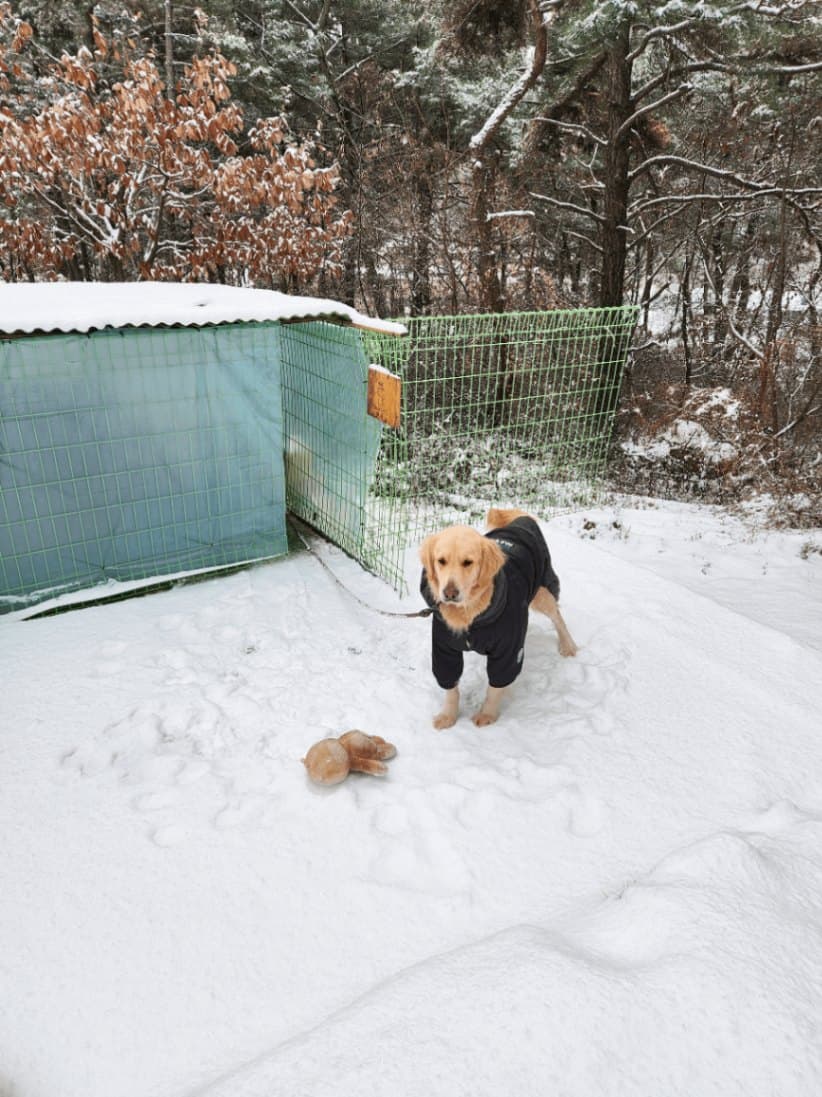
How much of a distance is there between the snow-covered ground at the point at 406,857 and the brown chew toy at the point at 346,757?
71mm

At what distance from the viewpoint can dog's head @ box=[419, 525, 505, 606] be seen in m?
2.64

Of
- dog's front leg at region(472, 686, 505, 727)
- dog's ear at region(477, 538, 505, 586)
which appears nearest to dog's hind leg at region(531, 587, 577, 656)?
dog's front leg at region(472, 686, 505, 727)

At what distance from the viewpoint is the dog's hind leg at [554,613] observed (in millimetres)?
3436

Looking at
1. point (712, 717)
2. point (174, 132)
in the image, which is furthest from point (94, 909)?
point (174, 132)

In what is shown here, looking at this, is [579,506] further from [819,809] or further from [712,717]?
[819,809]

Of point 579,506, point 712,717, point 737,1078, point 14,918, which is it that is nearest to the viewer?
point 737,1078

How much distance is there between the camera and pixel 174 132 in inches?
265

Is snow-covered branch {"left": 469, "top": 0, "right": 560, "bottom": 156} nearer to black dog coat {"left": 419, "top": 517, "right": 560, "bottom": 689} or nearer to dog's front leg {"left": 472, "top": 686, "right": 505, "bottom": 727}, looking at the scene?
black dog coat {"left": 419, "top": 517, "right": 560, "bottom": 689}

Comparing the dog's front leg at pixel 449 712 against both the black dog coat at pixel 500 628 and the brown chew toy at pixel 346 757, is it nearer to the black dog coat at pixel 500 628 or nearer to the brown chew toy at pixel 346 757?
the black dog coat at pixel 500 628

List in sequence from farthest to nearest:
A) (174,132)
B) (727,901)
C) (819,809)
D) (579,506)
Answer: (174,132)
(579,506)
(819,809)
(727,901)

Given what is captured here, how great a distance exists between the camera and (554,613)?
11.4 ft

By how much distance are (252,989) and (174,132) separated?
782 centimetres

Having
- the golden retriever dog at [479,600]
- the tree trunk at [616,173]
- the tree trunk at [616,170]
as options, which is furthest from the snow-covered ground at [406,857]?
the tree trunk at [616,170]

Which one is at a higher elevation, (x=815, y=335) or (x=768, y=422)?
(x=815, y=335)
